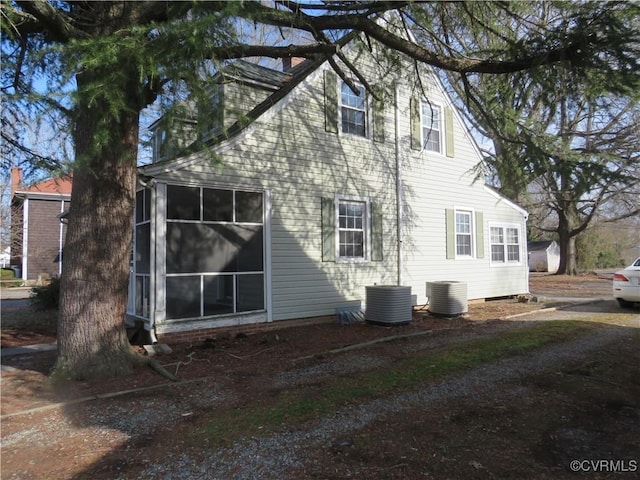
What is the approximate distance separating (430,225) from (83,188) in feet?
31.2

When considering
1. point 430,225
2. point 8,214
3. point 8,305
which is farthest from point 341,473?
point 8,214

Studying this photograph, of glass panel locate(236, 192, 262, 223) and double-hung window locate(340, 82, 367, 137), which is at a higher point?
double-hung window locate(340, 82, 367, 137)

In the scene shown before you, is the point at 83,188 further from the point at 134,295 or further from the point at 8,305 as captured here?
the point at 8,305

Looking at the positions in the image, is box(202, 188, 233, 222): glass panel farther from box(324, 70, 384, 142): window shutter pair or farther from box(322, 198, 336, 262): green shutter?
box(324, 70, 384, 142): window shutter pair

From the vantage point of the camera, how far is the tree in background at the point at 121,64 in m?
4.06

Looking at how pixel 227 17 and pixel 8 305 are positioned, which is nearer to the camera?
pixel 227 17

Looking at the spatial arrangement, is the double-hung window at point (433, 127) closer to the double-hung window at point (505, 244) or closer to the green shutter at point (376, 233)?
the green shutter at point (376, 233)

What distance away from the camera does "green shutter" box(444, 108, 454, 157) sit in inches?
524

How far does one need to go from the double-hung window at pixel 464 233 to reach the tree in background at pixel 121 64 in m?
6.88

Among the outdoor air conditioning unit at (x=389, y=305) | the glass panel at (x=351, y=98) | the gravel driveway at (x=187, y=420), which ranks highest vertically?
the glass panel at (x=351, y=98)

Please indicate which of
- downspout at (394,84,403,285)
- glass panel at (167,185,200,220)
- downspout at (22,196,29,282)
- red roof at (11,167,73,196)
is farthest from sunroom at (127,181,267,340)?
downspout at (22,196,29,282)

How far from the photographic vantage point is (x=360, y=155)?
11.2 m

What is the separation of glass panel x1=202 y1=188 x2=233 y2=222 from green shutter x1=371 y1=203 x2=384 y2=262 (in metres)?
4.08

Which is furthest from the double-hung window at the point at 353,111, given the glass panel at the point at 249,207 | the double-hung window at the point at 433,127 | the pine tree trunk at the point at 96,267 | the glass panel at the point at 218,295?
the pine tree trunk at the point at 96,267
